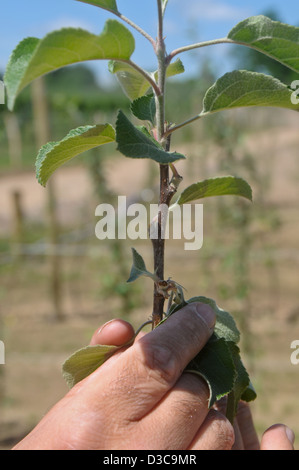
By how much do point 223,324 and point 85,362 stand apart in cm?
27

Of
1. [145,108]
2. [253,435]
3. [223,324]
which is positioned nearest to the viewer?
[145,108]

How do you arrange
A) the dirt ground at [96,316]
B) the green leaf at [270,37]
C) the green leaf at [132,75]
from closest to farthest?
the green leaf at [270,37] → the green leaf at [132,75] → the dirt ground at [96,316]

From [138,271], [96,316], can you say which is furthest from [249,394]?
[96,316]

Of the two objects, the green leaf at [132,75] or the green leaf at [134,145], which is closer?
the green leaf at [134,145]

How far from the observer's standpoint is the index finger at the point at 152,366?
0.86 meters

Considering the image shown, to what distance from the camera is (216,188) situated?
0.94 m

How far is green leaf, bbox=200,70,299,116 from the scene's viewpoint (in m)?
0.80

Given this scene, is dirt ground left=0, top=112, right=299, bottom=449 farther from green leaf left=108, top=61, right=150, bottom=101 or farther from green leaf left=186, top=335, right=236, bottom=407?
green leaf left=108, top=61, right=150, bottom=101

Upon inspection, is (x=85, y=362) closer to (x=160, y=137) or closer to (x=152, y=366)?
(x=152, y=366)

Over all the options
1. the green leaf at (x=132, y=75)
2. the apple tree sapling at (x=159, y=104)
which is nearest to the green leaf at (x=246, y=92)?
the apple tree sapling at (x=159, y=104)

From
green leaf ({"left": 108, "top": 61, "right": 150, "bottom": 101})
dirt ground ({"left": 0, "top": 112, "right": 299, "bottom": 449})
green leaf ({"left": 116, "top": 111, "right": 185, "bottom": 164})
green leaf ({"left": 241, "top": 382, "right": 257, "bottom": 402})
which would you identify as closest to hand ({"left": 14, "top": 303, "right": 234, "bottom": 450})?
green leaf ({"left": 241, "top": 382, "right": 257, "bottom": 402})

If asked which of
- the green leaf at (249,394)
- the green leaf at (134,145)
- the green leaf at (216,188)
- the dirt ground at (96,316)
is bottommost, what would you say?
the dirt ground at (96,316)

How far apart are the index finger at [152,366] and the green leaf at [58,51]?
450 mm

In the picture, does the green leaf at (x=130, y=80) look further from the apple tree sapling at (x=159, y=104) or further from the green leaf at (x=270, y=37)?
the green leaf at (x=270, y=37)
